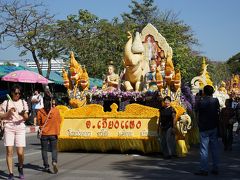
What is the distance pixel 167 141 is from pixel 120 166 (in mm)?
1728

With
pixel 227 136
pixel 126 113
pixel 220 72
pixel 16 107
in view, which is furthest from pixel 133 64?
pixel 220 72

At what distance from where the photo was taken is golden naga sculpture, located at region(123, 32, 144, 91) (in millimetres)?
14922

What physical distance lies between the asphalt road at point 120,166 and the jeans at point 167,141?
0.23 metres

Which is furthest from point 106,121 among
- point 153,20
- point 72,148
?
point 153,20

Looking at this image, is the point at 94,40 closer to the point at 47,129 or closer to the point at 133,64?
the point at 133,64

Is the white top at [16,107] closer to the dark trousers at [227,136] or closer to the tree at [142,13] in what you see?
the dark trousers at [227,136]

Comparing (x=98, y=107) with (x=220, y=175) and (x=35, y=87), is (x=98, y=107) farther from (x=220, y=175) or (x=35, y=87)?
(x=35, y=87)

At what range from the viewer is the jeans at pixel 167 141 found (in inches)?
449

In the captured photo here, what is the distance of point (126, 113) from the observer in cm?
1250

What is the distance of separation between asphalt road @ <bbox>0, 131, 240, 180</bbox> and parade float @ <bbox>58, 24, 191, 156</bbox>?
34cm

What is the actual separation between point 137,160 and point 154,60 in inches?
212

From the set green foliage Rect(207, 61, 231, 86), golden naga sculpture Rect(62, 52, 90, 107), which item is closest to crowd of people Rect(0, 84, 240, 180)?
golden naga sculpture Rect(62, 52, 90, 107)

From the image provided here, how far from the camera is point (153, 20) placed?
4578 centimetres

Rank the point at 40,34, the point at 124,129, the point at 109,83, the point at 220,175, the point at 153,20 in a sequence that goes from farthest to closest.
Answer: the point at 153,20 < the point at 40,34 < the point at 109,83 < the point at 124,129 < the point at 220,175
